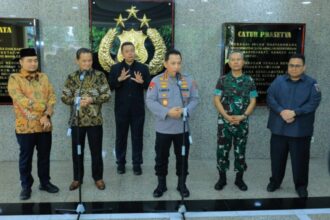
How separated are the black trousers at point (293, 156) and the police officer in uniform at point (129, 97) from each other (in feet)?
4.87

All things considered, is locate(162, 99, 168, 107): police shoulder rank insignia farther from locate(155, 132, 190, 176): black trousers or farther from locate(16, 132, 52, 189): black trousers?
locate(16, 132, 52, 189): black trousers

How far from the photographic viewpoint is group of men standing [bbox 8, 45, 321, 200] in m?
3.19

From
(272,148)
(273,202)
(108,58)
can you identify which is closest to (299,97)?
(272,148)

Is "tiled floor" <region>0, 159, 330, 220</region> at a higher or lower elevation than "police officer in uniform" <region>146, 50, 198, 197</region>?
lower

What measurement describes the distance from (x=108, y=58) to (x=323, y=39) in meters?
2.77

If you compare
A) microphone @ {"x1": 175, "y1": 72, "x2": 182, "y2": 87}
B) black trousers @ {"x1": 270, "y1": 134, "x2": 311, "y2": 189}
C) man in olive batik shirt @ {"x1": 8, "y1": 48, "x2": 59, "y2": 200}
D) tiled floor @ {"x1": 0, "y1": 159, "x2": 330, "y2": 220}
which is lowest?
tiled floor @ {"x1": 0, "y1": 159, "x2": 330, "y2": 220}

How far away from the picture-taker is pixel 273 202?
329cm

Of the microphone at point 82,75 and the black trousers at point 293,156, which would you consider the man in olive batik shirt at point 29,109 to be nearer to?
the microphone at point 82,75

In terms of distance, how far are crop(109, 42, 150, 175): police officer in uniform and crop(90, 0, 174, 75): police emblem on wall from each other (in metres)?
0.38

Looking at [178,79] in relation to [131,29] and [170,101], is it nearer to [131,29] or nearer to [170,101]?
[170,101]

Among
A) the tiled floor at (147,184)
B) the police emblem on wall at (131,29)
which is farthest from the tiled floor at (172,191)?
the police emblem on wall at (131,29)

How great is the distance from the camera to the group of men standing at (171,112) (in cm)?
319

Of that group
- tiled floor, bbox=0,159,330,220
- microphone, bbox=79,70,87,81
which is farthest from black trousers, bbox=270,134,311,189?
microphone, bbox=79,70,87,81

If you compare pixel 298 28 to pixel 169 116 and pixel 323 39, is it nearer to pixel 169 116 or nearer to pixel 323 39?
pixel 323 39
